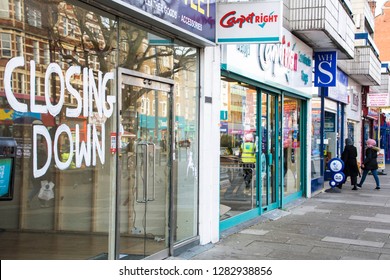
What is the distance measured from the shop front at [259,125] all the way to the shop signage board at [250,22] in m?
0.54

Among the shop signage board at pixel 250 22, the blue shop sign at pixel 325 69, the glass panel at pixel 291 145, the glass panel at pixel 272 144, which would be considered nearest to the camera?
the shop signage board at pixel 250 22

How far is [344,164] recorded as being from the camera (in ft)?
51.6

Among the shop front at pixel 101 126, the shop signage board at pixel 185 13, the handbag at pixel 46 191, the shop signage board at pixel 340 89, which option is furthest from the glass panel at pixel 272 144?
the handbag at pixel 46 191

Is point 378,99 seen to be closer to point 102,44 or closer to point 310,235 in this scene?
point 310,235

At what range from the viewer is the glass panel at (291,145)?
1200 centimetres

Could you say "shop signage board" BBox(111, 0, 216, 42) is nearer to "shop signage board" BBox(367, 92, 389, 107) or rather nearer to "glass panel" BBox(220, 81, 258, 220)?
"glass panel" BBox(220, 81, 258, 220)

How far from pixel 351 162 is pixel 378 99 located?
9.27 m

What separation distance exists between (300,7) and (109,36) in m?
7.55

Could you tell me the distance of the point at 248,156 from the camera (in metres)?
9.62

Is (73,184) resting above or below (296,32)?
below

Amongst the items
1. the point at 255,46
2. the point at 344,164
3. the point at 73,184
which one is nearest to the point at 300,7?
the point at 255,46

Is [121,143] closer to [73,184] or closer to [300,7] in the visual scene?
[73,184]

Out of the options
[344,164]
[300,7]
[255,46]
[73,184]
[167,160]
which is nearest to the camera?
[73,184]

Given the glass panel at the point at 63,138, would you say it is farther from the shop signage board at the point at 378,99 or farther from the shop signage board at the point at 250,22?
the shop signage board at the point at 378,99
